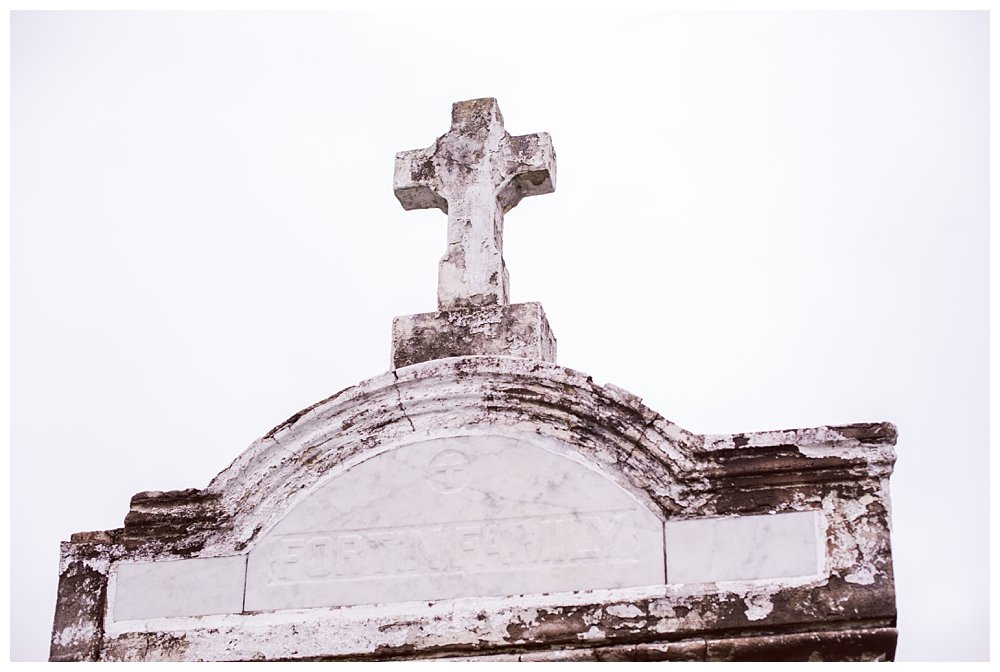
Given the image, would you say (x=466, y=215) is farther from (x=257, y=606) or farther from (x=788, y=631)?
(x=788, y=631)

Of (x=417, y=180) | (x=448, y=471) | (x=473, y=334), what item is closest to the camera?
(x=448, y=471)

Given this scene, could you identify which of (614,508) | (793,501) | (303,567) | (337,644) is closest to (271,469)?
(303,567)

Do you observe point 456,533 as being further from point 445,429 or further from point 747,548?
point 747,548

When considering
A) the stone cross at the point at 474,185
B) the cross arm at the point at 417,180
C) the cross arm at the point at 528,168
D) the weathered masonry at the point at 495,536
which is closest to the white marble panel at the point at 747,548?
the weathered masonry at the point at 495,536

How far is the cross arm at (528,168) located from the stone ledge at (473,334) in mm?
686

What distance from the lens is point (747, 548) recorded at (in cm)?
503

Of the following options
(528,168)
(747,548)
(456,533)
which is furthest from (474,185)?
(747,548)

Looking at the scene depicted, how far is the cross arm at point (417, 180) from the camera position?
6.41m

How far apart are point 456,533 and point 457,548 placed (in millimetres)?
62

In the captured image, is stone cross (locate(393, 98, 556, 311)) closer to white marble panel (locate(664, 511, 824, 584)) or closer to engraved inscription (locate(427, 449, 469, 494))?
engraved inscription (locate(427, 449, 469, 494))

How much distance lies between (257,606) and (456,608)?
0.83m

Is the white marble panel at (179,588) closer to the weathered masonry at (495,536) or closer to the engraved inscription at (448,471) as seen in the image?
the weathered masonry at (495,536)

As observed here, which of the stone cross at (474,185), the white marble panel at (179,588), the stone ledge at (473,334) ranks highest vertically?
the stone cross at (474,185)

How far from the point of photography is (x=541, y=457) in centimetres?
535
